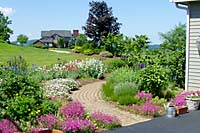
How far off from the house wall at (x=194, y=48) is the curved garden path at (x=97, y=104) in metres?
2.67

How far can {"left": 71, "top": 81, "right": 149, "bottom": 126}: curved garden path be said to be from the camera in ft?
23.8

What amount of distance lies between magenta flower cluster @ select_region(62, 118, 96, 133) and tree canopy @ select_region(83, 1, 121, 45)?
86.9 feet

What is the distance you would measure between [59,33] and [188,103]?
226ft

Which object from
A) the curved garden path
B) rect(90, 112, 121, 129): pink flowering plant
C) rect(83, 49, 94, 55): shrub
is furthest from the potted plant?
rect(83, 49, 94, 55): shrub

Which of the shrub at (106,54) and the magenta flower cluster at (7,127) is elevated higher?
the shrub at (106,54)

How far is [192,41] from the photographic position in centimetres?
979

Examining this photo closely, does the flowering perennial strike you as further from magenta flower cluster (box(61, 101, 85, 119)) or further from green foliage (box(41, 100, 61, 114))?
magenta flower cluster (box(61, 101, 85, 119))

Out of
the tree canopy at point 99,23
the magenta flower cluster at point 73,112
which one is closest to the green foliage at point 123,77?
the magenta flower cluster at point 73,112

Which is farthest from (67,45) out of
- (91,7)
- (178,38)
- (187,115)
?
(187,115)

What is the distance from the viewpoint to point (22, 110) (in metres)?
6.49

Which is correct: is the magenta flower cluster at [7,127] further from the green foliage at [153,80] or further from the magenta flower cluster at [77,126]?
the green foliage at [153,80]

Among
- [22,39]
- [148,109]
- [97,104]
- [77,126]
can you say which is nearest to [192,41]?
[148,109]

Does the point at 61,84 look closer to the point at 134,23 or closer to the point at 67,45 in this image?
the point at 134,23

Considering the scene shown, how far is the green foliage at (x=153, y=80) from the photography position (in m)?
9.27
